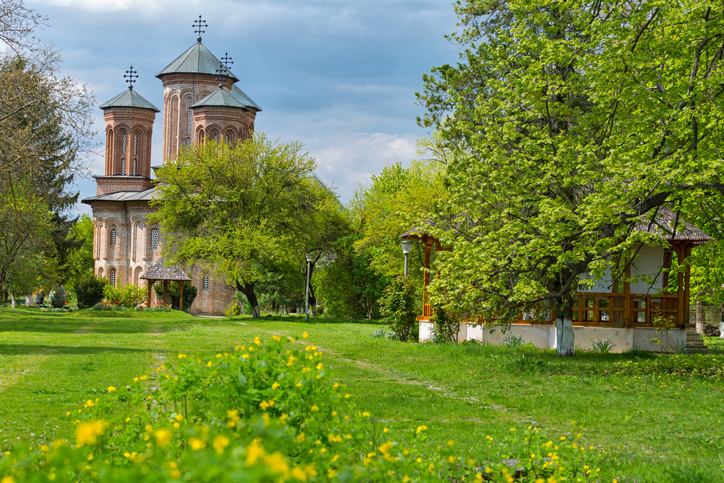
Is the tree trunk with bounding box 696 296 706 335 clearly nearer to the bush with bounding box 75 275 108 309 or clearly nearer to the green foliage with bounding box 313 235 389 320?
the green foliage with bounding box 313 235 389 320

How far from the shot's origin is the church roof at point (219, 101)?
191ft

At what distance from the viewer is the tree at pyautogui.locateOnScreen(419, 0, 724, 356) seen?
38.9 feet

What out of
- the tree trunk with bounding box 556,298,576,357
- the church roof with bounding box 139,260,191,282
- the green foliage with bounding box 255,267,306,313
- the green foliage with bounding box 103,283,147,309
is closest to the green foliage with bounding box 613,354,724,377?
the tree trunk with bounding box 556,298,576,357

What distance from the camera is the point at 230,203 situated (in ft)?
118

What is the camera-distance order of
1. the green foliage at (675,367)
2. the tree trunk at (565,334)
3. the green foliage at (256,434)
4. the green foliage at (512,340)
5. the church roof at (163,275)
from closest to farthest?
1. the green foliage at (256,434)
2. the green foliage at (675,367)
3. the tree trunk at (565,334)
4. the green foliage at (512,340)
5. the church roof at (163,275)

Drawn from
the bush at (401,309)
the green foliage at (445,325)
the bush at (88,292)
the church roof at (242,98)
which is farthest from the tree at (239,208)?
the church roof at (242,98)

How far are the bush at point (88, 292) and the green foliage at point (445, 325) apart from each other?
108ft

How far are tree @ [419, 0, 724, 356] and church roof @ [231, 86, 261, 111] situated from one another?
4978 cm

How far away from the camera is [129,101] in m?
62.9

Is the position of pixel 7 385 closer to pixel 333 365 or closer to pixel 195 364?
pixel 333 365

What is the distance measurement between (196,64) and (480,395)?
58.7m

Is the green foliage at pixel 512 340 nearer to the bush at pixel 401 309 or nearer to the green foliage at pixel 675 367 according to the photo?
the bush at pixel 401 309

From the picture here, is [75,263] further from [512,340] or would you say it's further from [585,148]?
[585,148]

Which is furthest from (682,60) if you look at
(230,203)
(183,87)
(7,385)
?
(183,87)
